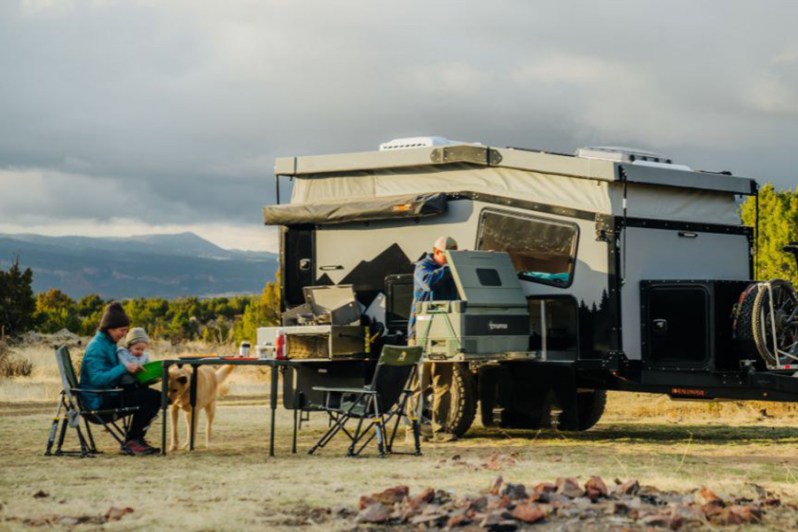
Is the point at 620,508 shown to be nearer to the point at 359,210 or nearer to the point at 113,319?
the point at 113,319

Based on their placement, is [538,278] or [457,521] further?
[538,278]

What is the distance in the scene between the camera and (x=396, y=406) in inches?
412

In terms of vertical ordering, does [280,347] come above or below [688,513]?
above

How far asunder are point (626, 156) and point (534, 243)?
1268mm

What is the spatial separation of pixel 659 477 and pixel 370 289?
5035mm

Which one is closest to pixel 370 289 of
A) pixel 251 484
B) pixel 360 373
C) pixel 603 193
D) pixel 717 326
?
pixel 360 373

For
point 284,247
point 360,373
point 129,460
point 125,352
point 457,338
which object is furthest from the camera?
point 284,247

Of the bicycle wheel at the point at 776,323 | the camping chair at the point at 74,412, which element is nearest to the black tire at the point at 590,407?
the bicycle wheel at the point at 776,323

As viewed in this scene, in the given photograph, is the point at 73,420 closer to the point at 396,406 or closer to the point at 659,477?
the point at 396,406

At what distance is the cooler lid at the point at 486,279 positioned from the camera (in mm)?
11078

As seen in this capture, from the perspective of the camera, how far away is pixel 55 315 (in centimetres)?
4147

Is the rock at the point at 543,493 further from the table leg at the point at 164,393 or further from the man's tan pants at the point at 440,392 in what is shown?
the man's tan pants at the point at 440,392

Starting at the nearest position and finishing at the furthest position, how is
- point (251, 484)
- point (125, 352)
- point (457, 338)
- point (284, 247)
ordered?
point (251, 484)
point (125, 352)
point (457, 338)
point (284, 247)

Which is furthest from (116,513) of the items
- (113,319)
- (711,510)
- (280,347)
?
(280,347)
